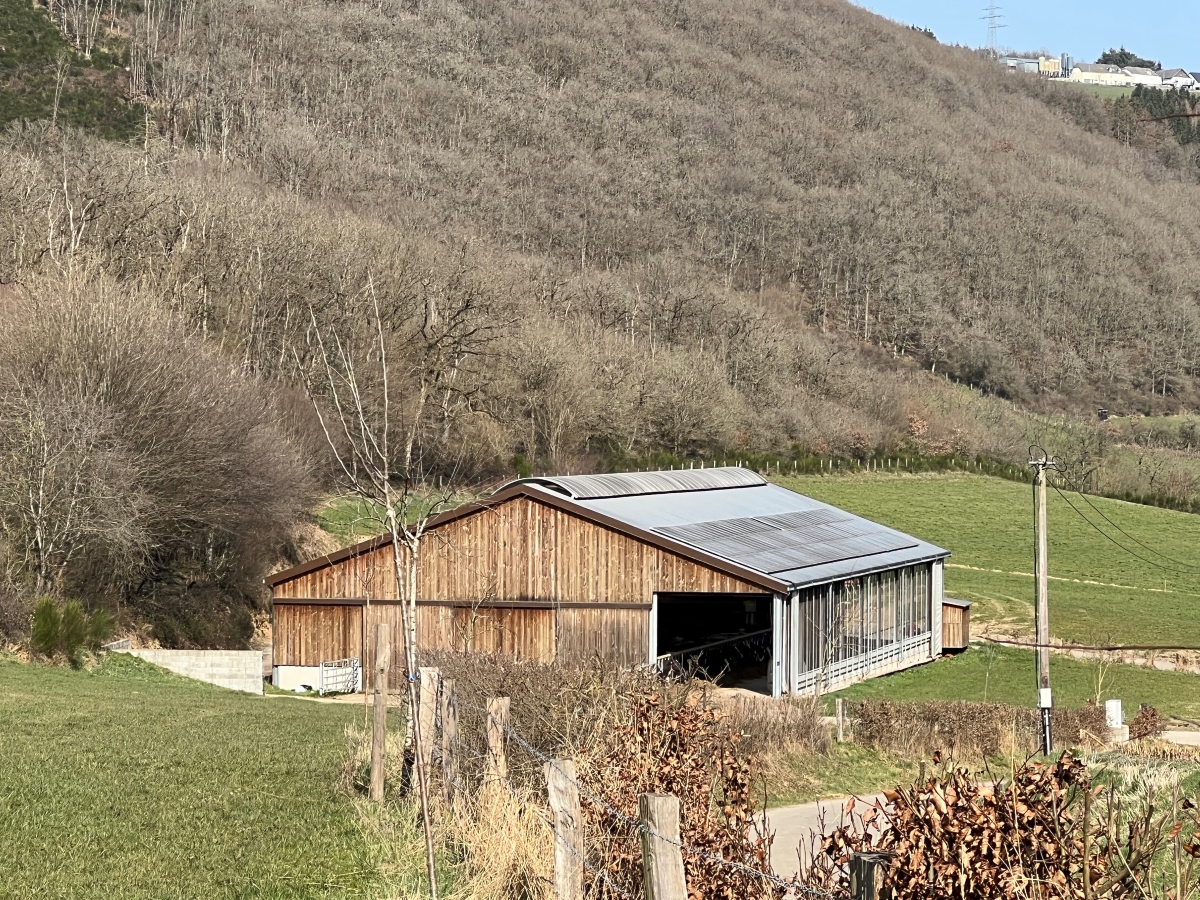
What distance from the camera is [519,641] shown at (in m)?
30.9

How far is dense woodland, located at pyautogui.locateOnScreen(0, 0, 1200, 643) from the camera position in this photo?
35156 millimetres

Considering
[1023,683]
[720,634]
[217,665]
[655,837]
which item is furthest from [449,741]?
[720,634]

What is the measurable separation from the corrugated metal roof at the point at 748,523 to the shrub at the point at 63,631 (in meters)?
9.61

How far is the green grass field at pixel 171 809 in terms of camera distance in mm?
9648

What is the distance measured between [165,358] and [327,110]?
346 ft

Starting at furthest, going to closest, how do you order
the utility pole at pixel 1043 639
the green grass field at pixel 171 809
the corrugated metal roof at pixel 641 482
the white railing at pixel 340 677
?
the corrugated metal roof at pixel 641 482 → the white railing at pixel 340 677 → the utility pole at pixel 1043 639 → the green grass field at pixel 171 809

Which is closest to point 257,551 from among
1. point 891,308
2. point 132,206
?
point 132,206

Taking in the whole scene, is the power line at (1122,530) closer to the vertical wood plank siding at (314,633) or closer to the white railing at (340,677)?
the vertical wood plank siding at (314,633)

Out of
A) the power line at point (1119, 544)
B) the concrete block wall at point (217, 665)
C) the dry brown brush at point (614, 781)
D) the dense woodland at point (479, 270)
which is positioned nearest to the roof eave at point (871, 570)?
the dense woodland at point (479, 270)

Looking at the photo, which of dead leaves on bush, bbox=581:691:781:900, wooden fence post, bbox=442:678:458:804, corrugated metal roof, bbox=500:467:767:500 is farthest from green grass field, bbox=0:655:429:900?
corrugated metal roof, bbox=500:467:767:500

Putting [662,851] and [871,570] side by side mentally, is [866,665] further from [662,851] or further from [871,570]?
[662,851]

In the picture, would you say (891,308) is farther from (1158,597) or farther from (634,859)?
(634,859)

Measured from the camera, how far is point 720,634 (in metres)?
38.1

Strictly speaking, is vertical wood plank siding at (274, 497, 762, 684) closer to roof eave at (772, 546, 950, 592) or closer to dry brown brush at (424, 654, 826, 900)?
roof eave at (772, 546, 950, 592)
